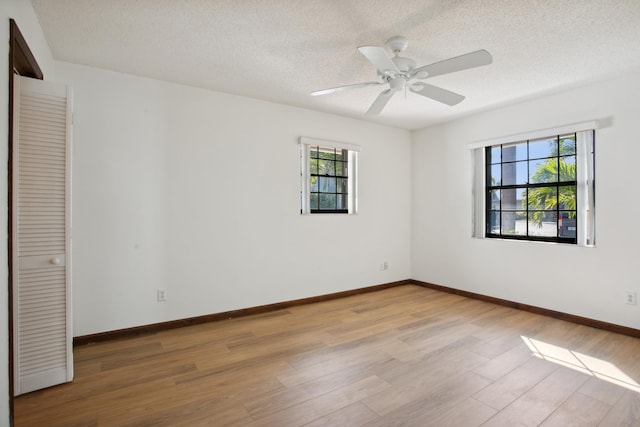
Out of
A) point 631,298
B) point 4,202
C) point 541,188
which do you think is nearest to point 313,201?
point 541,188

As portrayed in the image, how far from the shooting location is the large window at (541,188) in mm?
3416

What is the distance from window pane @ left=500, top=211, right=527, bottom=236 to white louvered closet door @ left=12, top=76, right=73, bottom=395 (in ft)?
15.2

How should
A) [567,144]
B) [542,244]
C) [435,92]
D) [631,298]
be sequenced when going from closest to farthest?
[435,92]
[631,298]
[567,144]
[542,244]

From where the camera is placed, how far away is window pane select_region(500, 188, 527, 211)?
404cm

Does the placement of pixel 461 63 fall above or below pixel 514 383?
above

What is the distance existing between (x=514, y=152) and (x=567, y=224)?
3.52ft

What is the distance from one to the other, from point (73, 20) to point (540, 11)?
10.2ft

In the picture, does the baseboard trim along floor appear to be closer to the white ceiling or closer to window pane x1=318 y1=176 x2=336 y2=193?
window pane x1=318 y1=176 x2=336 y2=193

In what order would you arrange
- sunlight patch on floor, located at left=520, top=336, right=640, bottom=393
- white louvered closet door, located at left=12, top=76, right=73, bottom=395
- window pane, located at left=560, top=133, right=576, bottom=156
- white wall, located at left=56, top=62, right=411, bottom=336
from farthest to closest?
window pane, located at left=560, top=133, right=576, bottom=156, white wall, located at left=56, top=62, right=411, bottom=336, sunlight patch on floor, located at left=520, top=336, right=640, bottom=393, white louvered closet door, located at left=12, top=76, right=73, bottom=395

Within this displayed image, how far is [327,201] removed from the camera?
175 inches

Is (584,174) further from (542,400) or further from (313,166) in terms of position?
(313,166)

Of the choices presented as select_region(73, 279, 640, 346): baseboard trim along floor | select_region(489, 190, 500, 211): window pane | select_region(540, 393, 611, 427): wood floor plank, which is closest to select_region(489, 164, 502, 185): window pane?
select_region(489, 190, 500, 211): window pane

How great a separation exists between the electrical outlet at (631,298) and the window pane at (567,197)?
95 cm

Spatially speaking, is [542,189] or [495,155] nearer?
[542,189]
